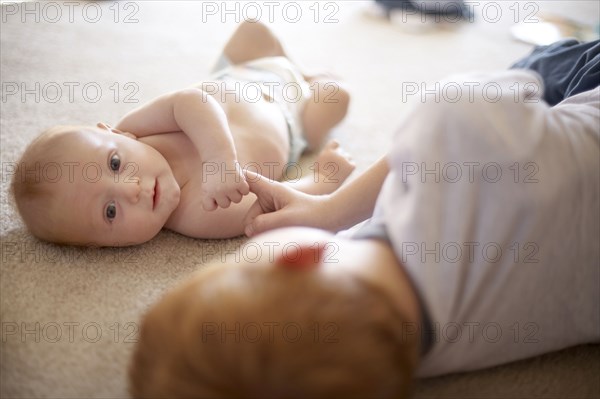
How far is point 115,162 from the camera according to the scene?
890 millimetres

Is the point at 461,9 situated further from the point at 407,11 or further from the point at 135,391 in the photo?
the point at 135,391

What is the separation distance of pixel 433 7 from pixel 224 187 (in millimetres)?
1245

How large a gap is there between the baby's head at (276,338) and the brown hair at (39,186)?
0.41 metres

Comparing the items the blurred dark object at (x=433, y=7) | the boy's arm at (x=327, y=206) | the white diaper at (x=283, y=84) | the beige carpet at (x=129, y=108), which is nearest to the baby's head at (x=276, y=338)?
the beige carpet at (x=129, y=108)

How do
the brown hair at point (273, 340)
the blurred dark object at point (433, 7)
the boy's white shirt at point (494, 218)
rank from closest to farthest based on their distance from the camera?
the brown hair at point (273, 340) → the boy's white shirt at point (494, 218) → the blurred dark object at point (433, 7)

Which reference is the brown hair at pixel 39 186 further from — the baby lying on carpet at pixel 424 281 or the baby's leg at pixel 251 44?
the baby's leg at pixel 251 44

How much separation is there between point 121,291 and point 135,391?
0.97 feet

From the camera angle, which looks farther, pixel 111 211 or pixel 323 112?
pixel 323 112

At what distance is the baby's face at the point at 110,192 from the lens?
84 cm

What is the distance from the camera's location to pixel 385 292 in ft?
1.76

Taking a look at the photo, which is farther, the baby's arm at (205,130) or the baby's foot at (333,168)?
the baby's foot at (333,168)

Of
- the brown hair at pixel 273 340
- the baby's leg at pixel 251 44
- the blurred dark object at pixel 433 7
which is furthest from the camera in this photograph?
the blurred dark object at pixel 433 7

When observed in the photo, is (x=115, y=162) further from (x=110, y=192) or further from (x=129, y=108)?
(x=129, y=108)

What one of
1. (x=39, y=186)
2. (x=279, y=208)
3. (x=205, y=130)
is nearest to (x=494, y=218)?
(x=279, y=208)
